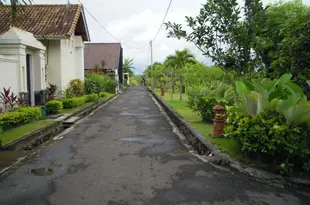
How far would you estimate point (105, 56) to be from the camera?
45.4 m

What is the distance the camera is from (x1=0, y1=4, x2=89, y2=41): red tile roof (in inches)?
650

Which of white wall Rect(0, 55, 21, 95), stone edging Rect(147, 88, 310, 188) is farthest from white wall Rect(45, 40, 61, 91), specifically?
stone edging Rect(147, 88, 310, 188)

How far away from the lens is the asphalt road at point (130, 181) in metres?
4.14

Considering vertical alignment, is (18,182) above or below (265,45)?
below

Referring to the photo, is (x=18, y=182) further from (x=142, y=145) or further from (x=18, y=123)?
(x=18, y=123)

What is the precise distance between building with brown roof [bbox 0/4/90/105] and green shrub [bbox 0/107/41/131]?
1367 millimetres

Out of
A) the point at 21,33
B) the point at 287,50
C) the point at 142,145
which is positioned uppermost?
the point at 21,33

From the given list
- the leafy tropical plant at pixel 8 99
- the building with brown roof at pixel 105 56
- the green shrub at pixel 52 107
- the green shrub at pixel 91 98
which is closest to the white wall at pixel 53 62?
the green shrub at pixel 91 98

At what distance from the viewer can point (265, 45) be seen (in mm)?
7172

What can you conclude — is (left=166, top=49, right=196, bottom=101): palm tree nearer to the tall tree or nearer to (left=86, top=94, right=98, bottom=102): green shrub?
(left=86, top=94, right=98, bottom=102): green shrub

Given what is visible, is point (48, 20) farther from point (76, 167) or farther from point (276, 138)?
point (276, 138)

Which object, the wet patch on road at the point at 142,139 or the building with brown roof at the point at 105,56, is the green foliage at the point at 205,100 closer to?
the wet patch on road at the point at 142,139

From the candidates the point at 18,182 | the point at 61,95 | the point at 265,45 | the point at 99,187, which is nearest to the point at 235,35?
the point at 265,45

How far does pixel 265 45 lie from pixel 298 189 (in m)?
3.69
